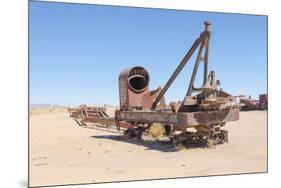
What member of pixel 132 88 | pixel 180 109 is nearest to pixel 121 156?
pixel 180 109

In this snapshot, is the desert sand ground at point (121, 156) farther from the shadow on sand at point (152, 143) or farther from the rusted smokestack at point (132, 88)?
the rusted smokestack at point (132, 88)

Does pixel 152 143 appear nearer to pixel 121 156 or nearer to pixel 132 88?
pixel 132 88

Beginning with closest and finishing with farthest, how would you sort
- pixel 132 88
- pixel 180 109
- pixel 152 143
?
→ pixel 180 109, pixel 152 143, pixel 132 88

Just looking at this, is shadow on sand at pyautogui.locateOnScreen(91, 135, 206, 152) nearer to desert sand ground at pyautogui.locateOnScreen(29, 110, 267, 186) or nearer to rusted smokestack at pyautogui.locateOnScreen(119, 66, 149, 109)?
desert sand ground at pyautogui.locateOnScreen(29, 110, 267, 186)

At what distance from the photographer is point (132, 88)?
10180 mm

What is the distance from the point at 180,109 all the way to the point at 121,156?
56.1 inches

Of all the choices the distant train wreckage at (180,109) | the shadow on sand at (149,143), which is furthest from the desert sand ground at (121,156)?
the distant train wreckage at (180,109)

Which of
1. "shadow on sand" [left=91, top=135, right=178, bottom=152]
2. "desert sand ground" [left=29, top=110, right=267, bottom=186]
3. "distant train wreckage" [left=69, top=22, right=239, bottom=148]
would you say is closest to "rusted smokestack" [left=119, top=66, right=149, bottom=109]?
"distant train wreckage" [left=69, top=22, right=239, bottom=148]

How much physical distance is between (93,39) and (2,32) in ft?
5.67

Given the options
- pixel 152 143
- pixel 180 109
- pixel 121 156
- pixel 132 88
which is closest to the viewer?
pixel 121 156

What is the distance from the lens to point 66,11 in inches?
300

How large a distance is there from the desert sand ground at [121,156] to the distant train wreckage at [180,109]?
0.39m

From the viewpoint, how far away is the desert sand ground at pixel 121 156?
24.2 ft

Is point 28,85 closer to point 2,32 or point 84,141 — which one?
point 2,32
